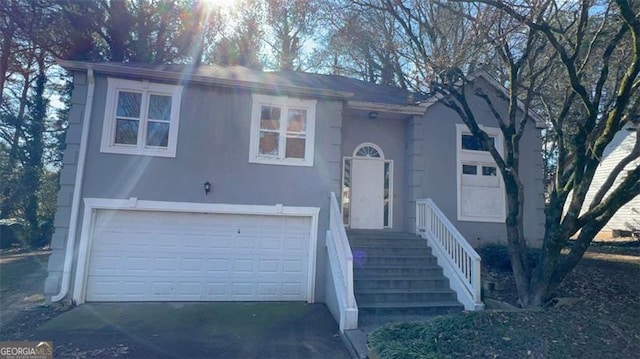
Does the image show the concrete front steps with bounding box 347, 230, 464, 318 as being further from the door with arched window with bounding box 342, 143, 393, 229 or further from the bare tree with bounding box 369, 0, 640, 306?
the bare tree with bounding box 369, 0, 640, 306

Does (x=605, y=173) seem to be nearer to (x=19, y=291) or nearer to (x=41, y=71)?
(x=19, y=291)

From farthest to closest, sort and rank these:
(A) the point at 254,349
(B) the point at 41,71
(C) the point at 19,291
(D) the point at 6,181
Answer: (B) the point at 41,71 → (D) the point at 6,181 → (C) the point at 19,291 → (A) the point at 254,349

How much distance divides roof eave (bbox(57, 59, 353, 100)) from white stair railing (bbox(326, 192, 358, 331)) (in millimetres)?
2384

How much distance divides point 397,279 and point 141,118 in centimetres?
645

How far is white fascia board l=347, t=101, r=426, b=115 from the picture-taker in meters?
8.92

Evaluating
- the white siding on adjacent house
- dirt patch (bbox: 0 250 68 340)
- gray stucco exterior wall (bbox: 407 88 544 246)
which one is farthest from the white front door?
the white siding on adjacent house

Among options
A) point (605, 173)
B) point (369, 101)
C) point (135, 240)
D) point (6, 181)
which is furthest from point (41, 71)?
point (605, 173)

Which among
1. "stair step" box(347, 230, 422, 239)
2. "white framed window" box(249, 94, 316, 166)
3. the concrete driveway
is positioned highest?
"white framed window" box(249, 94, 316, 166)

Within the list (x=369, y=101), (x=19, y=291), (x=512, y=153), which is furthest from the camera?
(x=369, y=101)

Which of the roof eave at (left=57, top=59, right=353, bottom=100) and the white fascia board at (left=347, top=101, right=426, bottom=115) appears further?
the white fascia board at (left=347, top=101, right=426, bottom=115)

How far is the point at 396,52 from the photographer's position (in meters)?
9.37

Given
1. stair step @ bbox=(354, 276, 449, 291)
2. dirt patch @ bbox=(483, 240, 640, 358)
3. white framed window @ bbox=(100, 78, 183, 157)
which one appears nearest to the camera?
dirt patch @ bbox=(483, 240, 640, 358)

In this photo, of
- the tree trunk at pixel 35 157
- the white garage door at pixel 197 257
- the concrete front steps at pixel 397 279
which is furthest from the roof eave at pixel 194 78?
the tree trunk at pixel 35 157

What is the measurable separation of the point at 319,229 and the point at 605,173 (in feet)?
52.8
